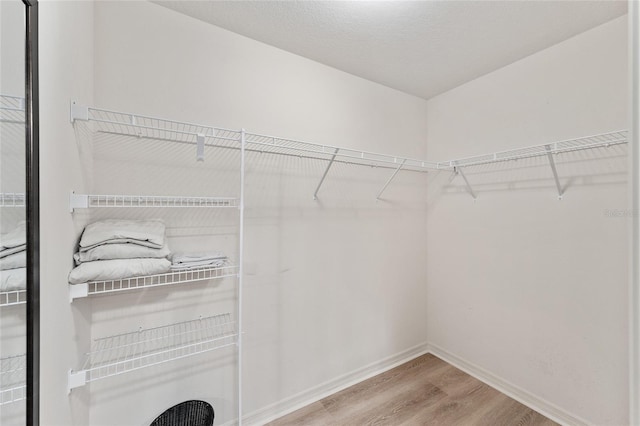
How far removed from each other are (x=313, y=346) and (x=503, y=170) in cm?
197

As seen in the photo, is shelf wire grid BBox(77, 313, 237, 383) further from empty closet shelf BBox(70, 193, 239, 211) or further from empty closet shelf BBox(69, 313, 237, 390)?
empty closet shelf BBox(70, 193, 239, 211)

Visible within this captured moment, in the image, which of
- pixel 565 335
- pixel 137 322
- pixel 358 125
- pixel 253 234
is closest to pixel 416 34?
pixel 358 125

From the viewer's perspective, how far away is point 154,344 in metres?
1.43

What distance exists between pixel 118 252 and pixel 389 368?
7.30 feet

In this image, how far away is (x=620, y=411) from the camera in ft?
4.92

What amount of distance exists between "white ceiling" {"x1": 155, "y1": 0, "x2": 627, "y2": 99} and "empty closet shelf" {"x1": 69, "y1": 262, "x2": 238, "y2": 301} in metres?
1.45

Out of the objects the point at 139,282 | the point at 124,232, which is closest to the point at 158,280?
the point at 139,282

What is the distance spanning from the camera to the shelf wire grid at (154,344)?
51.7 inches

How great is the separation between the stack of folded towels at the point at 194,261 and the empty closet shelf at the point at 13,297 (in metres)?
0.64

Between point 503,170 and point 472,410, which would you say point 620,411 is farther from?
point 503,170

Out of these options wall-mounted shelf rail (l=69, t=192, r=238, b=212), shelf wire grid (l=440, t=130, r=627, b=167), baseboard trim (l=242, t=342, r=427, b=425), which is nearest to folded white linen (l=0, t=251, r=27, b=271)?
wall-mounted shelf rail (l=69, t=192, r=238, b=212)

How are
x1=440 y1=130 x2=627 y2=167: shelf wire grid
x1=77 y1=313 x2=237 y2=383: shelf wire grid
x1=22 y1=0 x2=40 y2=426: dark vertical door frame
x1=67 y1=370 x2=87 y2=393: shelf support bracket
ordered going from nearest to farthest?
x1=22 y1=0 x2=40 y2=426: dark vertical door frame < x1=67 y1=370 x2=87 y2=393: shelf support bracket < x1=77 y1=313 x2=237 y2=383: shelf wire grid < x1=440 y1=130 x2=627 y2=167: shelf wire grid

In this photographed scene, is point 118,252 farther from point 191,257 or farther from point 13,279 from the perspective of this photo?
point 13,279

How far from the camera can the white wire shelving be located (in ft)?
1.92
